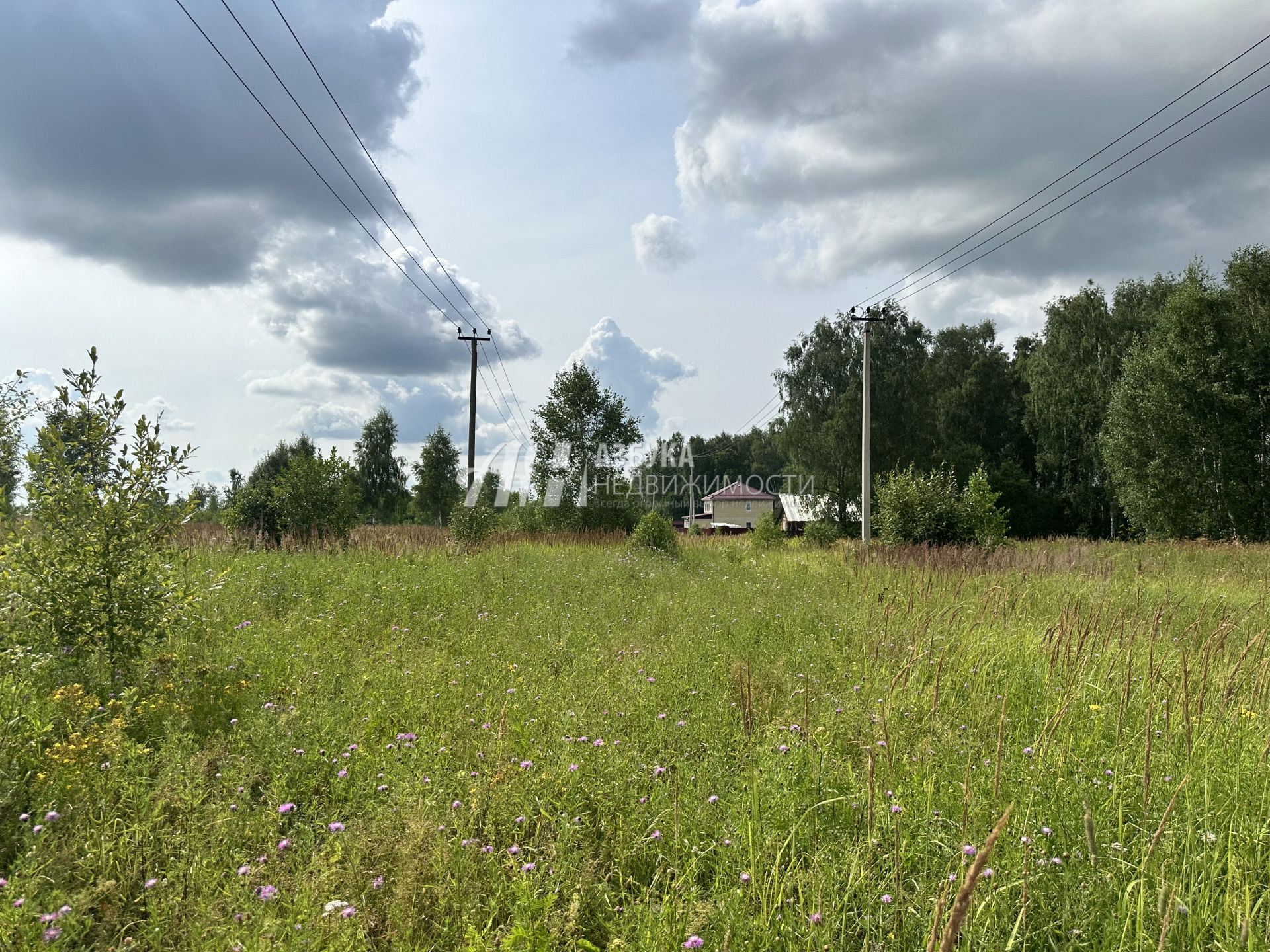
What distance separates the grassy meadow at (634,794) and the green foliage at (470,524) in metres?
11.6

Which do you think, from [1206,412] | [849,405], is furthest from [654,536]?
[1206,412]

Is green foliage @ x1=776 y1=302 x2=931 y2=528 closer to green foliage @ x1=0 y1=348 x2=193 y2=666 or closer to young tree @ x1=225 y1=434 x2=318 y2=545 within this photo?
young tree @ x1=225 y1=434 x2=318 y2=545

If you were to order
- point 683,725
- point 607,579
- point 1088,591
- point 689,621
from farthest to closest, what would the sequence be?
point 607,579 < point 1088,591 < point 689,621 < point 683,725

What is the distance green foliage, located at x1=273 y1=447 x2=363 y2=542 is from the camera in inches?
657

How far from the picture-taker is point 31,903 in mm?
2205

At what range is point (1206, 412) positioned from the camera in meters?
25.1

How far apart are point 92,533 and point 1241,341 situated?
3495cm

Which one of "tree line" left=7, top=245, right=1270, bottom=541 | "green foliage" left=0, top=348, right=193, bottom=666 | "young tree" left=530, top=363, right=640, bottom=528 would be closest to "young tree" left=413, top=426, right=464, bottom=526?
"tree line" left=7, top=245, right=1270, bottom=541

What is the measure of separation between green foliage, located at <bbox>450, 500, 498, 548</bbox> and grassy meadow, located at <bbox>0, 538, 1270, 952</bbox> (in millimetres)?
11627

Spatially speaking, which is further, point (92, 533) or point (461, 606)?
point (461, 606)

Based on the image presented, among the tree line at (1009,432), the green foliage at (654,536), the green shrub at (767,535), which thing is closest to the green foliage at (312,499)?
the tree line at (1009,432)

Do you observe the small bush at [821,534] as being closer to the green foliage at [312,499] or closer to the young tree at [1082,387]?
the young tree at [1082,387]

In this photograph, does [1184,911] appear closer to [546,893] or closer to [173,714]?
[546,893]

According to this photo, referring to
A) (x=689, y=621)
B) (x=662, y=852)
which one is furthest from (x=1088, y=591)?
(x=662, y=852)
